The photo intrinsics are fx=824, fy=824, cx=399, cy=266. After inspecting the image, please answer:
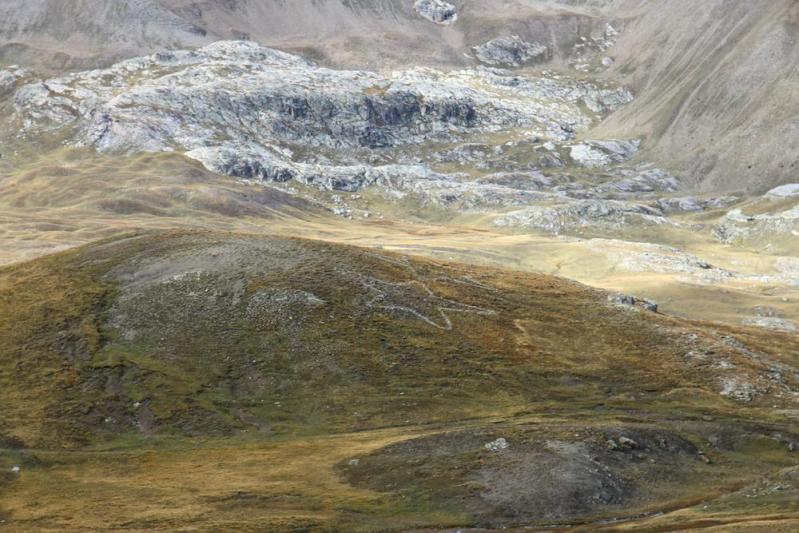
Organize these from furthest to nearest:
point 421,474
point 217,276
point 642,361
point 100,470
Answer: point 217,276
point 642,361
point 100,470
point 421,474

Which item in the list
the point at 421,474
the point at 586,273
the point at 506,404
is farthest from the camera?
the point at 586,273

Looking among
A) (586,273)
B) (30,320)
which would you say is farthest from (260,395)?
(586,273)

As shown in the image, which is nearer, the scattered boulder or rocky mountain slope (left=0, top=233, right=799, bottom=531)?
rocky mountain slope (left=0, top=233, right=799, bottom=531)

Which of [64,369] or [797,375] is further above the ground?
[797,375]

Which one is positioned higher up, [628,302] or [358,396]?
[628,302]

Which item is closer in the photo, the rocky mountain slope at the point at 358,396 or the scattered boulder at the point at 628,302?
the rocky mountain slope at the point at 358,396

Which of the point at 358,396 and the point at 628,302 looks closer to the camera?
the point at 358,396

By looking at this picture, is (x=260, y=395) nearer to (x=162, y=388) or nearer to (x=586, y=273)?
(x=162, y=388)

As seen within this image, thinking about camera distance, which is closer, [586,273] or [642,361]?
[642,361]
